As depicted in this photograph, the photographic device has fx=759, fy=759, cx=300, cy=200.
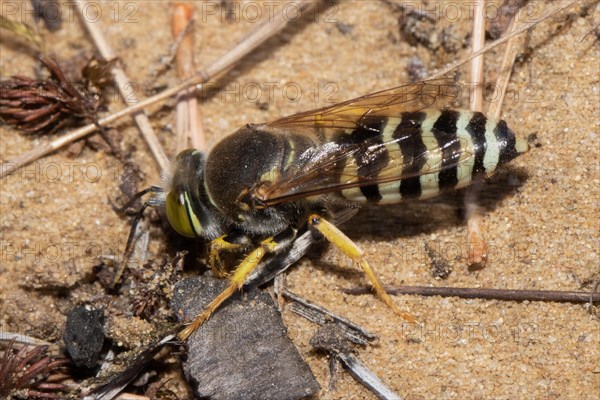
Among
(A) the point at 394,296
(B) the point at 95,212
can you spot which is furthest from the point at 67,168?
(A) the point at 394,296

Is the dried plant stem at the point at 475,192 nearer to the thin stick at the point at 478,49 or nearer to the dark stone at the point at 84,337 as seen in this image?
the thin stick at the point at 478,49

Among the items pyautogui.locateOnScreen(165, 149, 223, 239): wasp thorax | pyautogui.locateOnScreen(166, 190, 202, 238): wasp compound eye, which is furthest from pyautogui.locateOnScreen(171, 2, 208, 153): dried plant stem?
pyautogui.locateOnScreen(166, 190, 202, 238): wasp compound eye

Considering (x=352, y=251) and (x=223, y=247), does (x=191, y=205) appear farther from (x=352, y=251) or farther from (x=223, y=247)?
(x=352, y=251)

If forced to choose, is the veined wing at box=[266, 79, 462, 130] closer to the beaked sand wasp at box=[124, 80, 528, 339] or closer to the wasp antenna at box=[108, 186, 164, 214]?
the beaked sand wasp at box=[124, 80, 528, 339]

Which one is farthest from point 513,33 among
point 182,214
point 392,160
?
point 182,214

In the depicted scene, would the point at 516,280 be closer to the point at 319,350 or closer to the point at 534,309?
the point at 534,309

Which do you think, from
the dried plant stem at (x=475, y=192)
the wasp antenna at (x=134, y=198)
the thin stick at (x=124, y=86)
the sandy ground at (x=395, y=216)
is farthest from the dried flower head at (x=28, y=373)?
the dried plant stem at (x=475, y=192)
